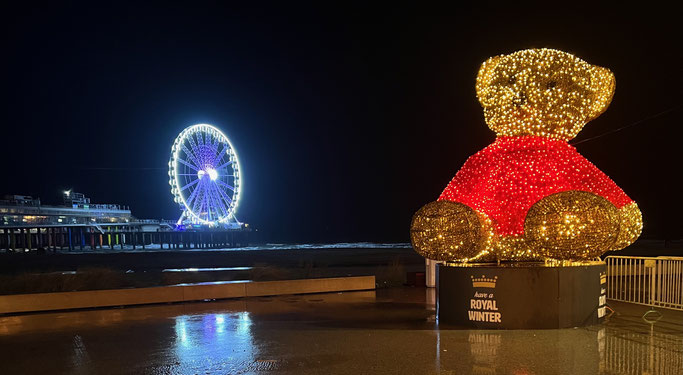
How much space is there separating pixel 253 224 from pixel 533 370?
119658mm

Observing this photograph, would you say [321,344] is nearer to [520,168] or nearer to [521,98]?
[520,168]

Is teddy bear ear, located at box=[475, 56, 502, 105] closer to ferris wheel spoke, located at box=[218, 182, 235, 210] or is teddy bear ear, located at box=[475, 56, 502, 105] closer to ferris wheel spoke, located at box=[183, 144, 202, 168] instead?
ferris wheel spoke, located at box=[183, 144, 202, 168]

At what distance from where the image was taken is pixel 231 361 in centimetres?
672

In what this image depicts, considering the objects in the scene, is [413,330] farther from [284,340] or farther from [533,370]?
[533,370]

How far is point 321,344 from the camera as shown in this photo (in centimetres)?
766

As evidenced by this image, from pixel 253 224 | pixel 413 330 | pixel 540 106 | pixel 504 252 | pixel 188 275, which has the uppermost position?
pixel 540 106

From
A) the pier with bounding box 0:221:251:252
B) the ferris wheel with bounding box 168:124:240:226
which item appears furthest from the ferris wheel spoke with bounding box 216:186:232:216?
the pier with bounding box 0:221:251:252

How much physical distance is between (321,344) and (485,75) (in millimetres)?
4908

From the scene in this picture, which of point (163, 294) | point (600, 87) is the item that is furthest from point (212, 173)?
point (600, 87)

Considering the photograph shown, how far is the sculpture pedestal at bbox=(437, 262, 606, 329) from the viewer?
7.98 metres

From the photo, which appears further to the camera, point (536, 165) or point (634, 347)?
point (536, 165)

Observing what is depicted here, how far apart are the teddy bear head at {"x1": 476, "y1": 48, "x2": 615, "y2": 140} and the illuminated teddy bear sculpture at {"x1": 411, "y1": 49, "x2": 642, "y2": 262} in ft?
0.05

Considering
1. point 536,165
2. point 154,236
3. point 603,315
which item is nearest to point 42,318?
point 536,165

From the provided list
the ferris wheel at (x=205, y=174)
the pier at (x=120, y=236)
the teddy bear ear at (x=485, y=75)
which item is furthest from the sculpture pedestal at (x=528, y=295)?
the pier at (x=120, y=236)
